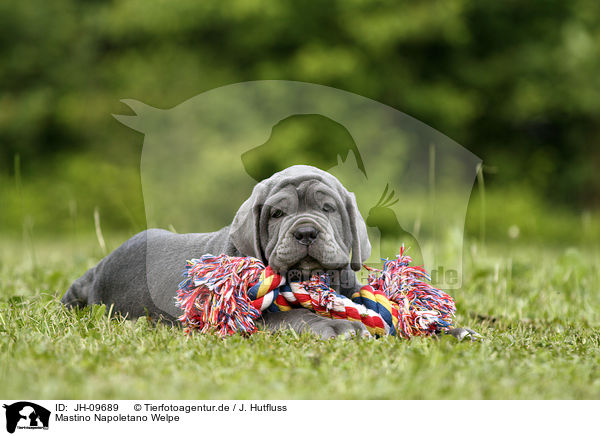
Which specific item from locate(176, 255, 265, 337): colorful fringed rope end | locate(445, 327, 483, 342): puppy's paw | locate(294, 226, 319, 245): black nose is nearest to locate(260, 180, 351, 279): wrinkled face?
locate(294, 226, 319, 245): black nose

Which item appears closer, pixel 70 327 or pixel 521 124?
pixel 70 327

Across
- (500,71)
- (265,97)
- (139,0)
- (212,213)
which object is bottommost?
(212,213)

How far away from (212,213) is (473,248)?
86.0 inches

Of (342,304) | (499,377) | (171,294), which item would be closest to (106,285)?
(171,294)

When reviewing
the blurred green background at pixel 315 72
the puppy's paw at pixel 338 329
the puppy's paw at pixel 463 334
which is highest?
the blurred green background at pixel 315 72

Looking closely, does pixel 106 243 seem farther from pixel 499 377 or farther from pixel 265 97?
pixel 499 377

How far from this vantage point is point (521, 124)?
16359 mm

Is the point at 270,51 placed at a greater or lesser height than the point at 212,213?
greater

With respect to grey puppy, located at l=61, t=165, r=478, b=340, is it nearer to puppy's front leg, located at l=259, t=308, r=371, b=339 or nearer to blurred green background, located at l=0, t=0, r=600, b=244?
puppy's front leg, located at l=259, t=308, r=371, b=339
